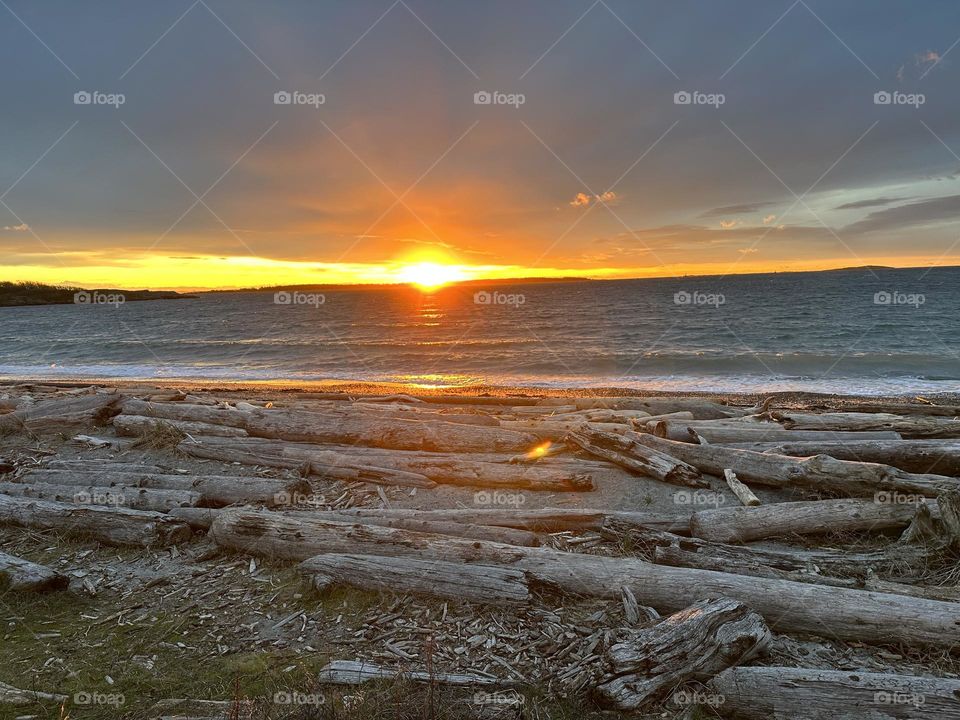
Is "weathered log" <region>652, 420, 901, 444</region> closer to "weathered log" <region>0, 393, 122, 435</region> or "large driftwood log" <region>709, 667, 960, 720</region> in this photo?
"large driftwood log" <region>709, 667, 960, 720</region>

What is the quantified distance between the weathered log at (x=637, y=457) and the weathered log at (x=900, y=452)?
5.73 feet

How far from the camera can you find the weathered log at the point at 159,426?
405 inches

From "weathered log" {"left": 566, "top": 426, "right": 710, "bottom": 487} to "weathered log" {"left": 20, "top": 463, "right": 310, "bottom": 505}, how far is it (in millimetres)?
4777

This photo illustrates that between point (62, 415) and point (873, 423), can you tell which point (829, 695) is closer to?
point (873, 423)

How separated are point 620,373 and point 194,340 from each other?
42836mm

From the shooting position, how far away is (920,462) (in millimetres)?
7918

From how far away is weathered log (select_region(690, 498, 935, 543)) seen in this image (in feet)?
21.3

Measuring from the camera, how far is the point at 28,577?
560 centimetres

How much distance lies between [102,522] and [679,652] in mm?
6977

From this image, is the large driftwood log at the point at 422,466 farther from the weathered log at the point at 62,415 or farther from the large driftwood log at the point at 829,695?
the large driftwood log at the point at 829,695

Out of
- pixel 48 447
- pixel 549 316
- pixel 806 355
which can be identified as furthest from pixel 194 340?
pixel 806 355

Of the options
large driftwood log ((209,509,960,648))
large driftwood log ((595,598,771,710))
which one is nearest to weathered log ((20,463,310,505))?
large driftwood log ((209,509,960,648))

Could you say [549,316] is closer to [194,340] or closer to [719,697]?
[194,340]

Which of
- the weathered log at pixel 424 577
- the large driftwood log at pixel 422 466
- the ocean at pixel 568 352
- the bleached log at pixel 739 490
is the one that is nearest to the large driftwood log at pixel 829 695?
the weathered log at pixel 424 577
